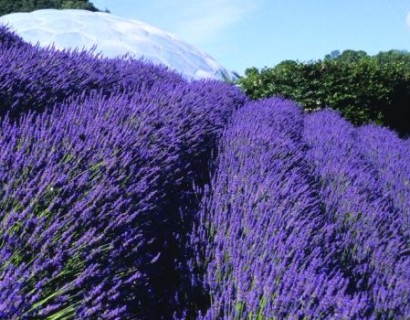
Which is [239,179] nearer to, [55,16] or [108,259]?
[108,259]

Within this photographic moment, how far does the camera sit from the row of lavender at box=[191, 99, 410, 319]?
1.68 m

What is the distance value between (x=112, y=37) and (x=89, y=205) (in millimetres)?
14455

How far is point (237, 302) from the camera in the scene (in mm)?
1632

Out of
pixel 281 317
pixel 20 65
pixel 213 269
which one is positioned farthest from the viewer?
pixel 20 65

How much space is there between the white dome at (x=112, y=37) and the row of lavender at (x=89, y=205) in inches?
441

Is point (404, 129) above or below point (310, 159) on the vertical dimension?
above

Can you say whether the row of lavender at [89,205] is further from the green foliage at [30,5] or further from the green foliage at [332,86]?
the green foliage at [30,5]

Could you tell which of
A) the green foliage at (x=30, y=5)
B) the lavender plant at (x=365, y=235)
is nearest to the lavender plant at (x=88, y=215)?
the lavender plant at (x=365, y=235)

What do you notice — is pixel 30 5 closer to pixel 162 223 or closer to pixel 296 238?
pixel 162 223

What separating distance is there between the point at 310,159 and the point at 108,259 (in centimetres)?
301

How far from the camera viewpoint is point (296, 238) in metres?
2.06

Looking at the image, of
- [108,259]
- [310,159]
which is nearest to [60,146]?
[108,259]

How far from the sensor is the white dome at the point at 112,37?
47.8 feet

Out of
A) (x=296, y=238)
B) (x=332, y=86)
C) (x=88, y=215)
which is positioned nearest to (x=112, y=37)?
(x=332, y=86)
